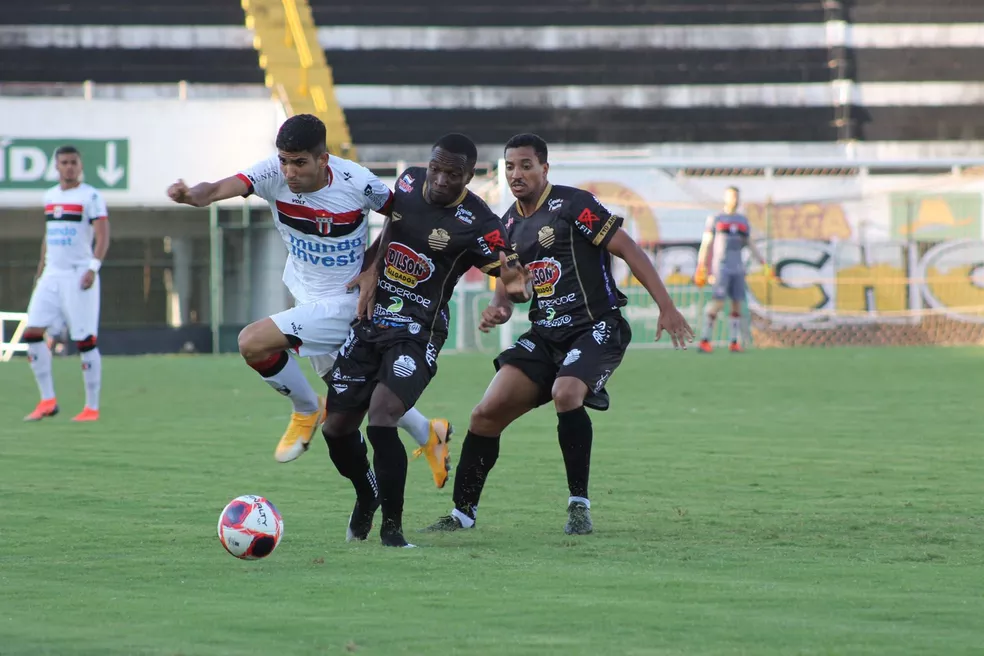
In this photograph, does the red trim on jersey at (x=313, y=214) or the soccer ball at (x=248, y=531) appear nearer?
the soccer ball at (x=248, y=531)

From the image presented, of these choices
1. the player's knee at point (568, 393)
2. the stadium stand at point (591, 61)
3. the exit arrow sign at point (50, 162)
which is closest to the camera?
the player's knee at point (568, 393)

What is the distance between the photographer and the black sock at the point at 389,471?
5.93 m

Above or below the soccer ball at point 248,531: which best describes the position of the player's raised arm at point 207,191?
above

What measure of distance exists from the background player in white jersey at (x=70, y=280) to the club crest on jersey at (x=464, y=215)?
6.35m

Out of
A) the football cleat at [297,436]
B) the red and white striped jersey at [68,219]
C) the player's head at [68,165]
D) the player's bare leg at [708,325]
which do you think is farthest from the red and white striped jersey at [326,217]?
the player's bare leg at [708,325]

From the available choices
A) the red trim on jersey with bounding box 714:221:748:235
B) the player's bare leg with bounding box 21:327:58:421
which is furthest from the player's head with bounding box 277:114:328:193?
the red trim on jersey with bounding box 714:221:748:235

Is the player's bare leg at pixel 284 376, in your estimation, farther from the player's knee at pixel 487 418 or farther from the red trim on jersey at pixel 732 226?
the red trim on jersey at pixel 732 226

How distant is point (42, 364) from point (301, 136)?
6816 mm

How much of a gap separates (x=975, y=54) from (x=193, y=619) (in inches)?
1269

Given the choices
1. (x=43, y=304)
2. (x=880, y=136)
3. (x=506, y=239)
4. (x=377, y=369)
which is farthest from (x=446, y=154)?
(x=880, y=136)

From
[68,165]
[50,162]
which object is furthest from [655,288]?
[50,162]

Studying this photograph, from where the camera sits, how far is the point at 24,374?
18.5 meters

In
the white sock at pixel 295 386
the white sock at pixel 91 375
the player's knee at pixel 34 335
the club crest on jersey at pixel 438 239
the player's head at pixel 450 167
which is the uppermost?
the player's head at pixel 450 167

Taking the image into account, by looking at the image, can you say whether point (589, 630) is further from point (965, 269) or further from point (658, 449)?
point (965, 269)
